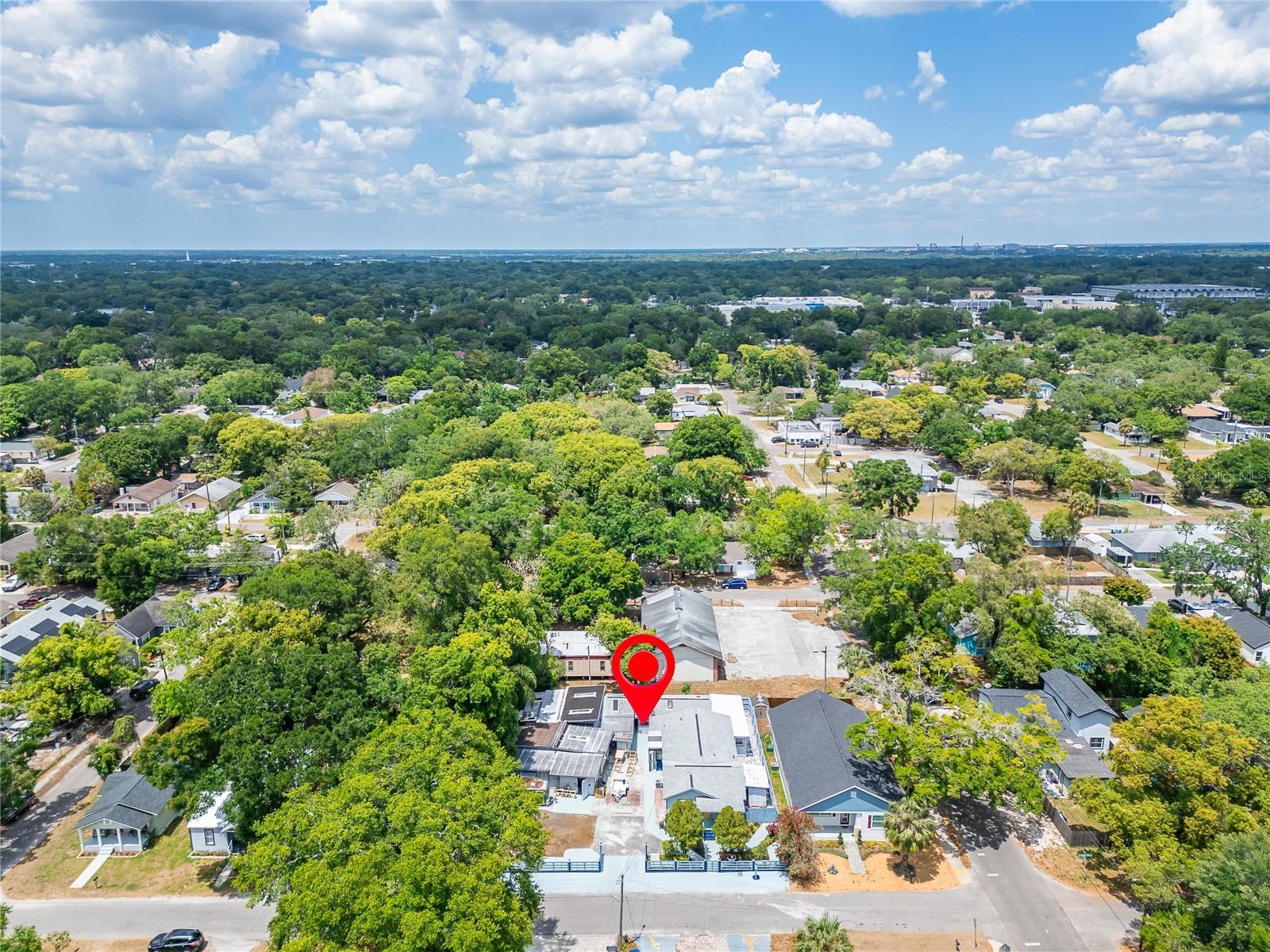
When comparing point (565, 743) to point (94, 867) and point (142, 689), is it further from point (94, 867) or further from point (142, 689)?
point (142, 689)

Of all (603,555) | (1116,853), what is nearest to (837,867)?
(1116,853)

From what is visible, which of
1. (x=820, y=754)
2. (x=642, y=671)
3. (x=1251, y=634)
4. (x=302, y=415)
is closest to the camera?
(x=820, y=754)

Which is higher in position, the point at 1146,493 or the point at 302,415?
the point at 302,415

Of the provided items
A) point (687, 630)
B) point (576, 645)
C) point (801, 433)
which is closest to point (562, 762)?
point (576, 645)

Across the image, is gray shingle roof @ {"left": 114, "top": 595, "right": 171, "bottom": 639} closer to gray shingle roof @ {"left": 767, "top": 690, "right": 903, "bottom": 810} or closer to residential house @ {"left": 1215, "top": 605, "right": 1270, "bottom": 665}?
gray shingle roof @ {"left": 767, "top": 690, "right": 903, "bottom": 810}

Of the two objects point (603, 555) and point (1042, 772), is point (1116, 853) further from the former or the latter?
point (603, 555)

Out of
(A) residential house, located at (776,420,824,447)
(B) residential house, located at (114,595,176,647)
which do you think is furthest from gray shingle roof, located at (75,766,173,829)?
(A) residential house, located at (776,420,824,447)

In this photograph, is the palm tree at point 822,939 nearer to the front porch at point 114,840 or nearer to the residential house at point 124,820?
the residential house at point 124,820
